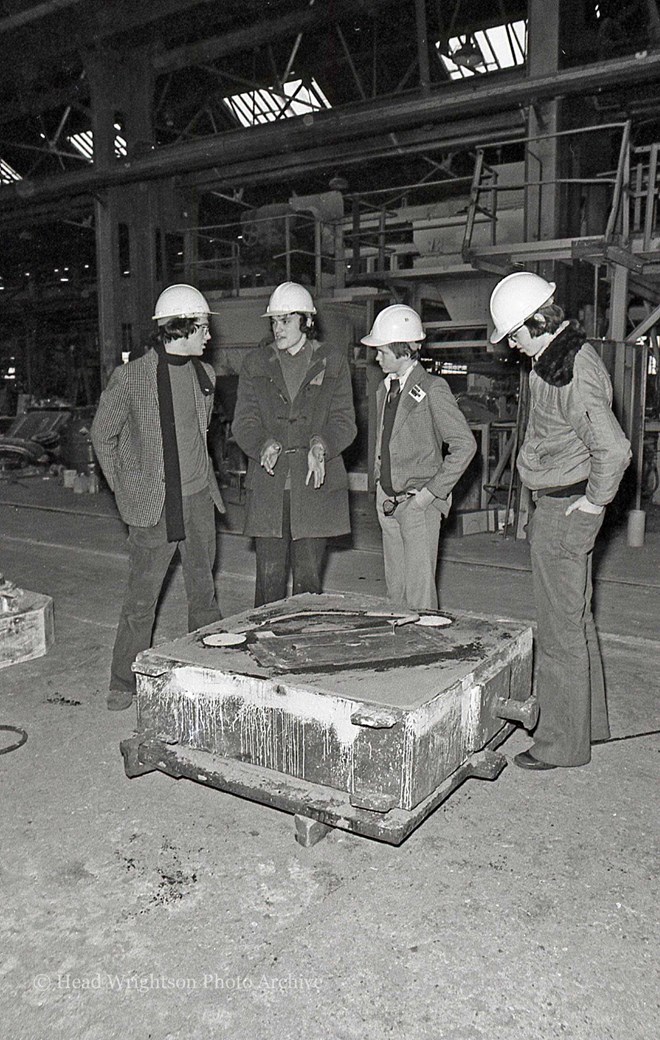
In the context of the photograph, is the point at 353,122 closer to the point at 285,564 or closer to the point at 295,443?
the point at 295,443

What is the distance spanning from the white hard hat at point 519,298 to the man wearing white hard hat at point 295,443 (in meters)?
1.28

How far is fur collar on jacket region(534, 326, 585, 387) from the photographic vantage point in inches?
122

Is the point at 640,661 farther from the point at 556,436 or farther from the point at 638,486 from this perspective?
the point at 638,486

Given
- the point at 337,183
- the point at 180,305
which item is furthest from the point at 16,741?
the point at 337,183

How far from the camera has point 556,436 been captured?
3.25 m

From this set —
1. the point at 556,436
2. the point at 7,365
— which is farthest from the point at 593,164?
the point at 7,365

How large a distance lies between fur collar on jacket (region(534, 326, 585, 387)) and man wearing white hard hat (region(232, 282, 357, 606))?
1422 millimetres

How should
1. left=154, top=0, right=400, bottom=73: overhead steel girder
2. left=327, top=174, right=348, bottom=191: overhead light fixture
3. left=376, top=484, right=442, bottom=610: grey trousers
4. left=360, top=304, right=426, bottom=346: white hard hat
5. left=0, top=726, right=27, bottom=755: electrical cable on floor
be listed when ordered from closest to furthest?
1. left=0, top=726, right=27, bottom=755: electrical cable on floor
2. left=360, top=304, right=426, bottom=346: white hard hat
3. left=376, top=484, right=442, bottom=610: grey trousers
4. left=154, top=0, right=400, bottom=73: overhead steel girder
5. left=327, top=174, right=348, bottom=191: overhead light fixture

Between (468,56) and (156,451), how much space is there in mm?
12554

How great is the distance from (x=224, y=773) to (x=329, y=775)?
14.9 inches

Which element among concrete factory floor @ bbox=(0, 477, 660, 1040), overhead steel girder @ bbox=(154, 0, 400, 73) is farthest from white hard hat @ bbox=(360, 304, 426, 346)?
overhead steel girder @ bbox=(154, 0, 400, 73)

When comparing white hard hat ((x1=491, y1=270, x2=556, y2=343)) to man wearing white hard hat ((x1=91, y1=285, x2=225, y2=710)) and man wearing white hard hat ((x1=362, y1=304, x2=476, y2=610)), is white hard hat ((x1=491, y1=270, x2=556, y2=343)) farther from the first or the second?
man wearing white hard hat ((x1=91, y1=285, x2=225, y2=710))

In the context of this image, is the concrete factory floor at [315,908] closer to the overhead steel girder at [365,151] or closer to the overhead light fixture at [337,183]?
the overhead steel girder at [365,151]

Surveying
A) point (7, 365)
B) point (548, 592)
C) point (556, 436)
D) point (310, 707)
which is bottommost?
point (310, 707)
